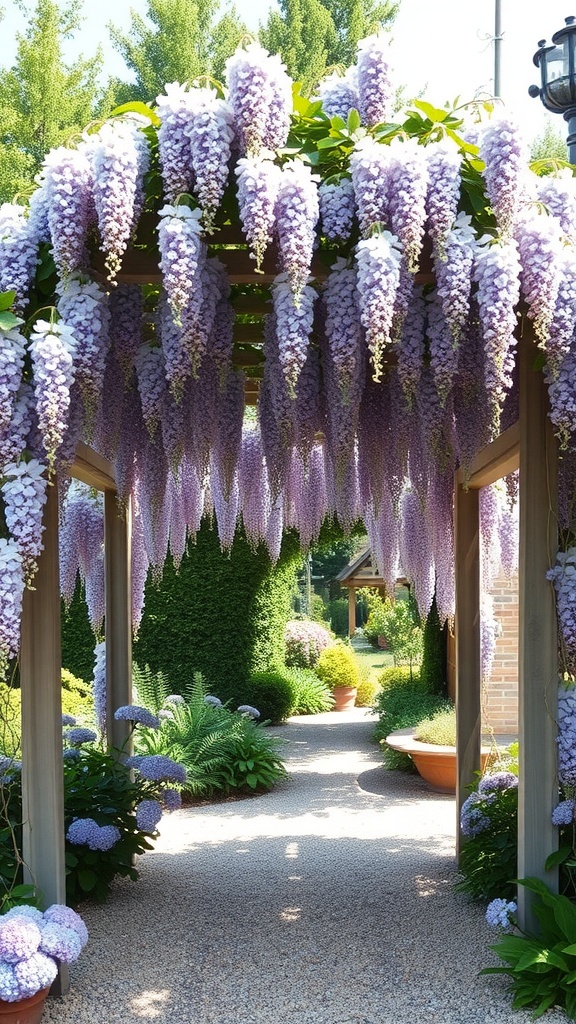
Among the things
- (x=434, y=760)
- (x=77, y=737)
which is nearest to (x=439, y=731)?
(x=434, y=760)

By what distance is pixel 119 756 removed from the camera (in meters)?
4.84

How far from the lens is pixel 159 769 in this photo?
4.29 meters

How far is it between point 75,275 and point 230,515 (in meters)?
3.52

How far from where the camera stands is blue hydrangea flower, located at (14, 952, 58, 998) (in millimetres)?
2514

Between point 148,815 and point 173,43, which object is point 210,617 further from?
point 173,43

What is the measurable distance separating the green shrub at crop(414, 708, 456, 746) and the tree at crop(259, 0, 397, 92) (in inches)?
478

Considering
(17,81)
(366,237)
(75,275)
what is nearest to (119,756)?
(75,275)

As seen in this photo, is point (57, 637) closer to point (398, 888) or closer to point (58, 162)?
point (58, 162)

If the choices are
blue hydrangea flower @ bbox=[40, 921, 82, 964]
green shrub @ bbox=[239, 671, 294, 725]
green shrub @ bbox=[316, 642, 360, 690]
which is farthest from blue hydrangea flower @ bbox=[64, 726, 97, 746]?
green shrub @ bbox=[316, 642, 360, 690]

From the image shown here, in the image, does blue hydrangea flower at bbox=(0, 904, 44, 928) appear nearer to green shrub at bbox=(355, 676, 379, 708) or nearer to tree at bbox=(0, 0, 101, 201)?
green shrub at bbox=(355, 676, 379, 708)

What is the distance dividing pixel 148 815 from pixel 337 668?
28.8 ft

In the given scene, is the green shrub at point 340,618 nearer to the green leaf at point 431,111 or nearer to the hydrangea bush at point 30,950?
the hydrangea bush at point 30,950

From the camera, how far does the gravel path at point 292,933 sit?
2930mm

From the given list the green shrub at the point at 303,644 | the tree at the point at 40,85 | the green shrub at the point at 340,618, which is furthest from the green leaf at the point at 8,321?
the green shrub at the point at 340,618
